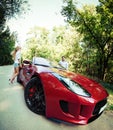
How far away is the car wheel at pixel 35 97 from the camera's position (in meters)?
4.36

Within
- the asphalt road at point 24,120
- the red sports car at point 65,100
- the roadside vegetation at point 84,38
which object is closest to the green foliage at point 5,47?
the roadside vegetation at point 84,38

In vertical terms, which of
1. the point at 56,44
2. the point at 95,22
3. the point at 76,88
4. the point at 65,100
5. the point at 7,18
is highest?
the point at 7,18

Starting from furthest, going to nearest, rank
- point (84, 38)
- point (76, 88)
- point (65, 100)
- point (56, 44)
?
point (56, 44), point (84, 38), point (76, 88), point (65, 100)

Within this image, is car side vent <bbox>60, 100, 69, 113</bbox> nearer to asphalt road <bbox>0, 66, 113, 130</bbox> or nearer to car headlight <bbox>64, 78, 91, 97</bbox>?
car headlight <bbox>64, 78, 91, 97</bbox>

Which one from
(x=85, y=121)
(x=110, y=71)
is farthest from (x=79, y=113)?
(x=110, y=71)

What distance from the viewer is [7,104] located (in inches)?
195

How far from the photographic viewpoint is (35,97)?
4551 mm

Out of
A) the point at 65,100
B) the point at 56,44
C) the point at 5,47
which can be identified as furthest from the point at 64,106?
the point at 56,44

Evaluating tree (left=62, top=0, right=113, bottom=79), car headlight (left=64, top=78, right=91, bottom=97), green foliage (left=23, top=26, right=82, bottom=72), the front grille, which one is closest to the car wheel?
car headlight (left=64, top=78, right=91, bottom=97)

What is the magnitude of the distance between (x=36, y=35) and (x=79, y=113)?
59.8 metres

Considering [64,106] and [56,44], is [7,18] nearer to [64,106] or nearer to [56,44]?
[56,44]

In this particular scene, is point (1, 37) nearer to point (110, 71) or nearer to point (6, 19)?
point (6, 19)

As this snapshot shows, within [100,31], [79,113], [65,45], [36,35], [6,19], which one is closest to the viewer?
[79,113]

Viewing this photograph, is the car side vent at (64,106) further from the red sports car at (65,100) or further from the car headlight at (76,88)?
the car headlight at (76,88)
